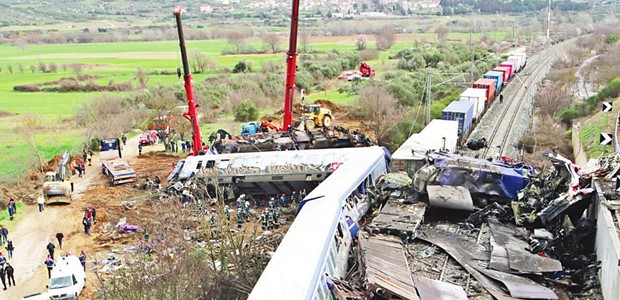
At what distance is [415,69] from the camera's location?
83188 millimetres

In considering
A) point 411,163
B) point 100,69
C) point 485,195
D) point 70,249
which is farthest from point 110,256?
point 100,69

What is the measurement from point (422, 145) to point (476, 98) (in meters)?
16.6

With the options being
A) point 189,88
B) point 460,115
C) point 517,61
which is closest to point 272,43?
point 517,61

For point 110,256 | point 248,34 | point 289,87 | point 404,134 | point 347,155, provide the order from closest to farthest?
point 110,256 → point 347,155 → point 289,87 → point 404,134 → point 248,34

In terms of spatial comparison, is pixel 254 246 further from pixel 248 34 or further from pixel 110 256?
pixel 248 34

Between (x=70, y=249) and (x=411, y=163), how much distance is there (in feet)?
53.9

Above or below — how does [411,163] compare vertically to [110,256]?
above

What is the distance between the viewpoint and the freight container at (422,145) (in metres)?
25.9

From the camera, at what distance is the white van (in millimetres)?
19984

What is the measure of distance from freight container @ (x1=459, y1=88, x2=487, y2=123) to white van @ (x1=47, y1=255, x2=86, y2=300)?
3146 centimetres

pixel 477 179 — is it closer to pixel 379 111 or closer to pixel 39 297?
pixel 39 297

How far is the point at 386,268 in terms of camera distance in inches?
511

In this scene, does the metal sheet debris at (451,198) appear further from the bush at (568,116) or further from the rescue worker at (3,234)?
the bush at (568,116)

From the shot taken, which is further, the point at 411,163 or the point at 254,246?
the point at 411,163
